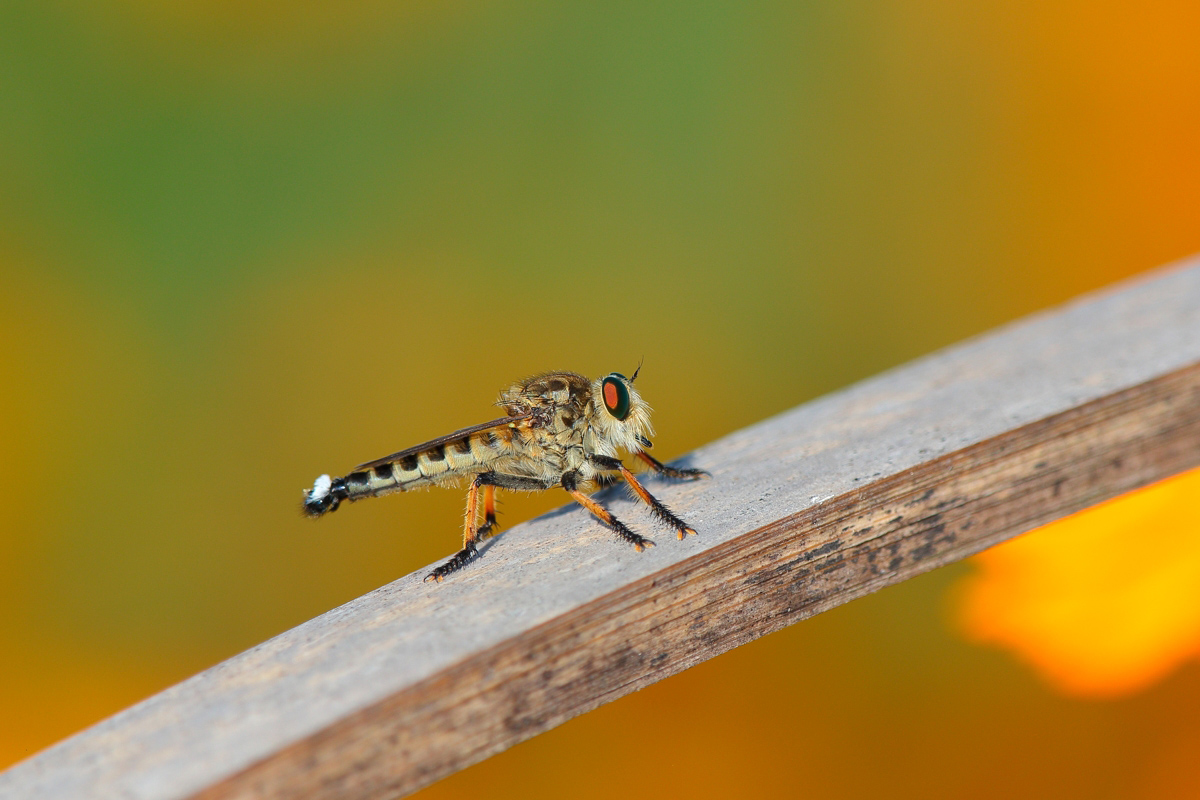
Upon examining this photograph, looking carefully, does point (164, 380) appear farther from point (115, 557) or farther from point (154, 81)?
point (154, 81)

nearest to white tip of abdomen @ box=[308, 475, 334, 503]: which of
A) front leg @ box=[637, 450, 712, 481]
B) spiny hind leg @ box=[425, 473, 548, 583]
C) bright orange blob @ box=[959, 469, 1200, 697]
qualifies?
spiny hind leg @ box=[425, 473, 548, 583]

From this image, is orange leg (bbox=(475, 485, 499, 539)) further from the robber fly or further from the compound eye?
the compound eye

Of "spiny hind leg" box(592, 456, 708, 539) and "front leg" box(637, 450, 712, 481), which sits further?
"front leg" box(637, 450, 712, 481)

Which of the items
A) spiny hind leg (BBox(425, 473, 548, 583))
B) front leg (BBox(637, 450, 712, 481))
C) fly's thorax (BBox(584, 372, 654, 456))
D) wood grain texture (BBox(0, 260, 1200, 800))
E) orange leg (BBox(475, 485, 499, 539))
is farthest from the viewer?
fly's thorax (BBox(584, 372, 654, 456))

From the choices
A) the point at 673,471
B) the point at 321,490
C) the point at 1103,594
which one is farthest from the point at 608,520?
the point at 1103,594

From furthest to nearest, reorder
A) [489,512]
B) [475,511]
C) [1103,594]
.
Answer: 1. [1103,594]
2. [489,512]
3. [475,511]

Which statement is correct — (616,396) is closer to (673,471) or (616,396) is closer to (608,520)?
(673,471)

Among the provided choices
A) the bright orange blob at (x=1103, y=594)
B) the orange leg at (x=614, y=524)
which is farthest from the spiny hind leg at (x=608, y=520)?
the bright orange blob at (x=1103, y=594)
